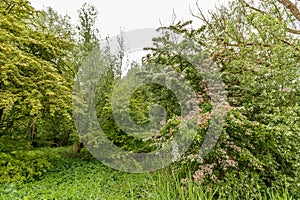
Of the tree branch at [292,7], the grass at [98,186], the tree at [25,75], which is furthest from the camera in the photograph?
the tree branch at [292,7]

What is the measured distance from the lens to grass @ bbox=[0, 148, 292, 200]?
2512mm

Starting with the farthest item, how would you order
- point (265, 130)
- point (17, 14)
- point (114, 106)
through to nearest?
point (114, 106), point (17, 14), point (265, 130)

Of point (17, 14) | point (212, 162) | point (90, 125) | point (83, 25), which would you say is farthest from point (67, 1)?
point (212, 162)

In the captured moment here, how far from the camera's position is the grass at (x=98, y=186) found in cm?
251

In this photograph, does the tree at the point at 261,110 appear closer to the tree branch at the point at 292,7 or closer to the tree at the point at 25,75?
the tree branch at the point at 292,7

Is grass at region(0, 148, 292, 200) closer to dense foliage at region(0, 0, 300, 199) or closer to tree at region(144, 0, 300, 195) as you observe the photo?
dense foliage at region(0, 0, 300, 199)

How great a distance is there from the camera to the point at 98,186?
11.9ft

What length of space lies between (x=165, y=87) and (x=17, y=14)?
359 cm

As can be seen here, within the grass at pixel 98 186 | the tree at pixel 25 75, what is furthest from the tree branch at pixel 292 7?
the tree at pixel 25 75

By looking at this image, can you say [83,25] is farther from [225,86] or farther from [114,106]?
[225,86]

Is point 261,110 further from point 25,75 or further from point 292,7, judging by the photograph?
point 25,75

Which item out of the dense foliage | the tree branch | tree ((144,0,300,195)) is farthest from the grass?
the tree branch

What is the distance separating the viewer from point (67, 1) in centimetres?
770

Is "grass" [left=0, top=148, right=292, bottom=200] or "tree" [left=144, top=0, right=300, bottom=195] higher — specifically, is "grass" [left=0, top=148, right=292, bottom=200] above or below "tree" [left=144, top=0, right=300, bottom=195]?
below
